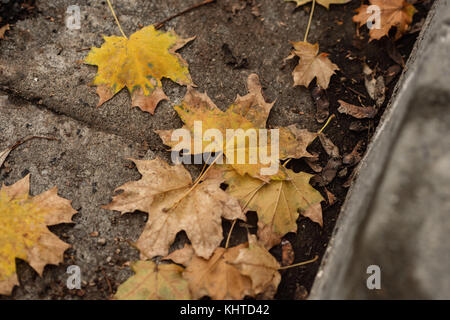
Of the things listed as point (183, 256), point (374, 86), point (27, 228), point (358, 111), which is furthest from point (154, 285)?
point (374, 86)

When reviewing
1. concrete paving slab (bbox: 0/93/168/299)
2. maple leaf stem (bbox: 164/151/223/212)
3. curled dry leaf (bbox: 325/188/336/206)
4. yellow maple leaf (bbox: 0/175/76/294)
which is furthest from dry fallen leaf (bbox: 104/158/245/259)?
curled dry leaf (bbox: 325/188/336/206)

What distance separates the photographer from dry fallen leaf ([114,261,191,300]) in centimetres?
160

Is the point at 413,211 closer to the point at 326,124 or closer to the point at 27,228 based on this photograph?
the point at 326,124

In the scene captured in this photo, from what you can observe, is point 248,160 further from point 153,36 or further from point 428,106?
point 153,36

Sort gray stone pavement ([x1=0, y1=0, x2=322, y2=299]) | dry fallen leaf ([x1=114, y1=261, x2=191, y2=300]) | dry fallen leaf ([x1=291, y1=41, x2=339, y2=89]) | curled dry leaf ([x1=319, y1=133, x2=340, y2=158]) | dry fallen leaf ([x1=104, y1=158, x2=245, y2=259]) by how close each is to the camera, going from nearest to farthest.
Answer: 1. dry fallen leaf ([x1=114, y1=261, x2=191, y2=300])
2. dry fallen leaf ([x1=104, y1=158, x2=245, y2=259])
3. gray stone pavement ([x1=0, y1=0, x2=322, y2=299])
4. curled dry leaf ([x1=319, y1=133, x2=340, y2=158])
5. dry fallen leaf ([x1=291, y1=41, x2=339, y2=89])

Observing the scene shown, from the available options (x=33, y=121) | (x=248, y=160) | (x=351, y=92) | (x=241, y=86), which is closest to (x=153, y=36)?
(x=241, y=86)

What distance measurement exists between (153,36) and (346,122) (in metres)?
1.21

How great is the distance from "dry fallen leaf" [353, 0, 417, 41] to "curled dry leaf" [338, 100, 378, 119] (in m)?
0.45

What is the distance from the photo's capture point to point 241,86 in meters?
2.21

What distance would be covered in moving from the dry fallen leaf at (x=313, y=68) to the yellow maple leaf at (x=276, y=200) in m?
0.63

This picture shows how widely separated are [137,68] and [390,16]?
152cm

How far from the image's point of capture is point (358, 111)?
214cm

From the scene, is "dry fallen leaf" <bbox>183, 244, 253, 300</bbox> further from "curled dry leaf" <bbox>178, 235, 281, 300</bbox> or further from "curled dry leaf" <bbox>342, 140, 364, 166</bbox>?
"curled dry leaf" <bbox>342, 140, 364, 166</bbox>

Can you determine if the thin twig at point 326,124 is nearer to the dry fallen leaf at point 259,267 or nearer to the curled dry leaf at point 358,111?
the curled dry leaf at point 358,111
